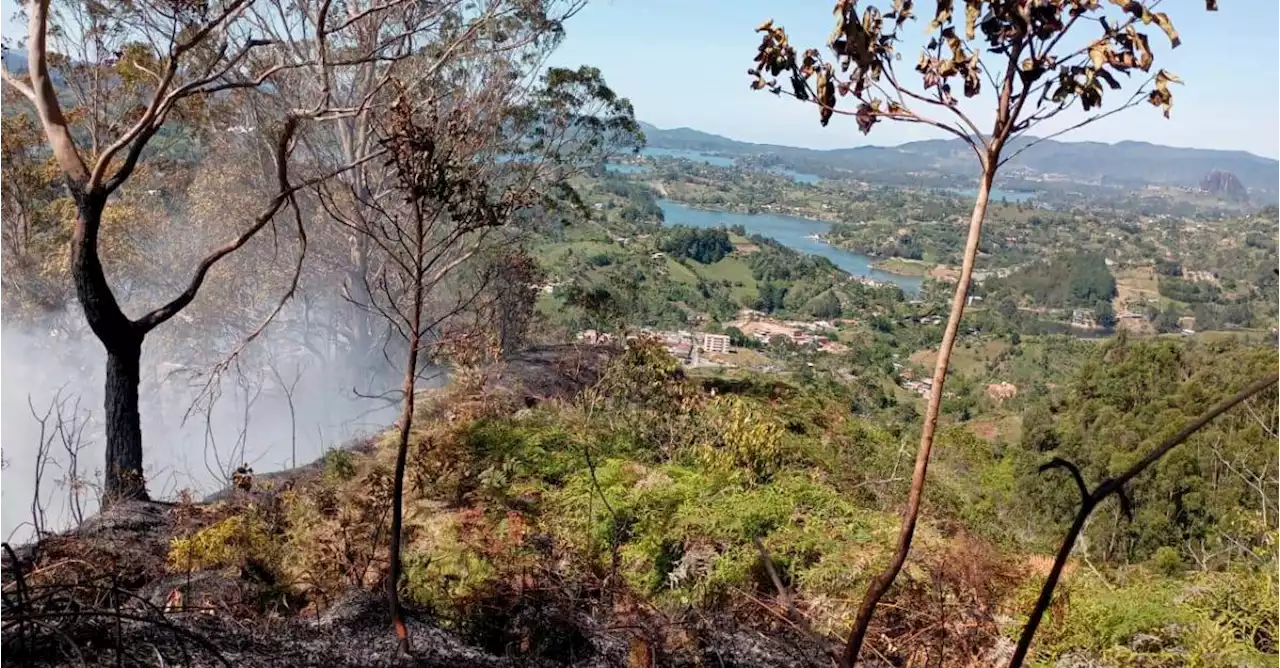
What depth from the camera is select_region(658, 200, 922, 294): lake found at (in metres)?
72.6

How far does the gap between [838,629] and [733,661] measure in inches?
37.7

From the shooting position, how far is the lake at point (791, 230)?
72562 millimetres

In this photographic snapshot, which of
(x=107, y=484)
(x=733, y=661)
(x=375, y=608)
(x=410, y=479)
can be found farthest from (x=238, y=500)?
(x=733, y=661)

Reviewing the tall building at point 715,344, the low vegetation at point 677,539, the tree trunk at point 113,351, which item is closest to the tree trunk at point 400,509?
the low vegetation at point 677,539

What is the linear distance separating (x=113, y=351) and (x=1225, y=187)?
8656 inches

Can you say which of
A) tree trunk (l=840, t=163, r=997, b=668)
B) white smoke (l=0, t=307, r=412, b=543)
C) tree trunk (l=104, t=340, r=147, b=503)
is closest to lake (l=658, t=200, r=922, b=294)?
white smoke (l=0, t=307, r=412, b=543)

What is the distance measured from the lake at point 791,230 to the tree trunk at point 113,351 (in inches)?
2489

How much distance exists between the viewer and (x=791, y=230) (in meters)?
97.4

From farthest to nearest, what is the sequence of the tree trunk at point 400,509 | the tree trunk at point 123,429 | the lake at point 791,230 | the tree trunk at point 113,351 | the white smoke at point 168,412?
the lake at point 791,230, the white smoke at point 168,412, the tree trunk at point 123,429, the tree trunk at point 113,351, the tree trunk at point 400,509

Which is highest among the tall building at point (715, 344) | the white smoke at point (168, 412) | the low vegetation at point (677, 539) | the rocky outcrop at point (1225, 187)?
the rocky outcrop at point (1225, 187)

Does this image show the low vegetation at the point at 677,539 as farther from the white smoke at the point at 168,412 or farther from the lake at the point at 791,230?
the lake at the point at 791,230

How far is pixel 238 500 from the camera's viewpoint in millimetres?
5266

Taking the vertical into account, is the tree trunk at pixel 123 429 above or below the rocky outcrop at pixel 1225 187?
below

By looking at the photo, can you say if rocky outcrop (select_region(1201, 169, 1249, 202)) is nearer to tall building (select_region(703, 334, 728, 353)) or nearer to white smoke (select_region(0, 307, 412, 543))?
tall building (select_region(703, 334, 728, 353))
